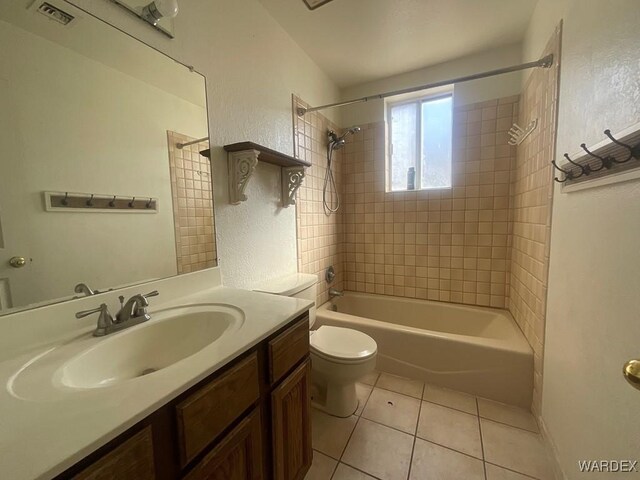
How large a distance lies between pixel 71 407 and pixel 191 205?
819 millimetres

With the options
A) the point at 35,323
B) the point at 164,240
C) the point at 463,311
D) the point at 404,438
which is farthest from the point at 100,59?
the point at 463,311

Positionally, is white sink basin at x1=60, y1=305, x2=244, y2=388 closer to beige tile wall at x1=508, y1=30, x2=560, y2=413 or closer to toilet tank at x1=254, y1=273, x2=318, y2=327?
toilet tank at x1=254, y1=273, x2=318, y2=327

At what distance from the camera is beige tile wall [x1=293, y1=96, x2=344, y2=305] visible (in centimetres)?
192

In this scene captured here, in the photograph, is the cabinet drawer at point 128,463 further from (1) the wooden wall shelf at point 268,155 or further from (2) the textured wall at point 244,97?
(1) the wooden wall shelf at point 268,155

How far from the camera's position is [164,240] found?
1058mm

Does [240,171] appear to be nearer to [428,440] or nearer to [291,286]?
[291,286]

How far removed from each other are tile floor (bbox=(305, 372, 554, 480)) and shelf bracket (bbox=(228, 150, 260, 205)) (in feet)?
4.38

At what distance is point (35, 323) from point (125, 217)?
0.40 metres

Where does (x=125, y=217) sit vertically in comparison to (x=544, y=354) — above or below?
above

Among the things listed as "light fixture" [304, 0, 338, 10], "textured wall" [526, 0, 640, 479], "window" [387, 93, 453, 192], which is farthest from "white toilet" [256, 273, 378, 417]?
"light fixture" [304, 0, 338, 10]

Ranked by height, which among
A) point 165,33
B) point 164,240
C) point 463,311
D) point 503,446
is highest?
point 165,33

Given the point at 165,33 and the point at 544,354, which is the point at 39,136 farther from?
the point at 544,354

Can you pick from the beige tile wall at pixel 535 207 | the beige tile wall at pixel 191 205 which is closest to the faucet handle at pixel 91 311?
the beige tile wall at pixel 191 205

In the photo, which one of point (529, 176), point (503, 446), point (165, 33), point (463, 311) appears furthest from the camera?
point (463, 311)
